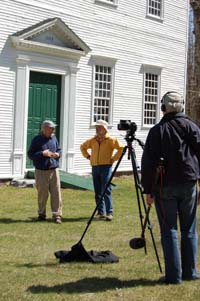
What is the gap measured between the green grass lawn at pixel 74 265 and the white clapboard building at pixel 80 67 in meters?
4.36

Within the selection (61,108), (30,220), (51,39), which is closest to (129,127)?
(30,220)

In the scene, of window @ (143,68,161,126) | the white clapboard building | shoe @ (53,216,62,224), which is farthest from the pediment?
shoe @ (53,216,62,224)

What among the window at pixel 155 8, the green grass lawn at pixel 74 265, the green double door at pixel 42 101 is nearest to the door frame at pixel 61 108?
the green double door at pixel 42 101

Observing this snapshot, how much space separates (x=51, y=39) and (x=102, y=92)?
2796 millimetres

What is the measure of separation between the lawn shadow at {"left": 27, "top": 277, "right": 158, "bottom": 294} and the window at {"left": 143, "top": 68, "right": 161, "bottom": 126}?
14.0 m

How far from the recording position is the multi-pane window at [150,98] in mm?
20391

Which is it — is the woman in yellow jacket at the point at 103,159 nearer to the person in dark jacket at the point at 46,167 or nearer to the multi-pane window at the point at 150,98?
the person in dark jacket at the point at 46,167

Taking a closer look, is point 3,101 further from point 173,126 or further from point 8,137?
point 173,126

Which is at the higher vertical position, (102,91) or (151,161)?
(102,91)

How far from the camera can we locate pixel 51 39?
16422 mm

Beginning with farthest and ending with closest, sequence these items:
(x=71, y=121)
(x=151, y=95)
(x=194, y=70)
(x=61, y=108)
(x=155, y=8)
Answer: (x=194, y=70) → (x=155, y=8) → (x=151, y=95) → (x=71, y=121) → (x=61, y=108)

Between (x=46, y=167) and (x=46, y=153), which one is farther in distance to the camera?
(x=46, y=167)

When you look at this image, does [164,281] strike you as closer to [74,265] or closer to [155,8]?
[74,265]

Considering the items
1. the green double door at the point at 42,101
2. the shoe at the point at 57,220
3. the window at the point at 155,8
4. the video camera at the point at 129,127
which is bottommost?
the shoe at the point at 57,220
